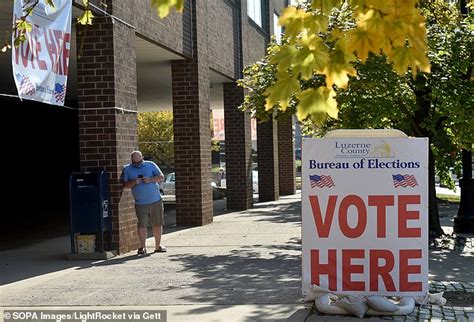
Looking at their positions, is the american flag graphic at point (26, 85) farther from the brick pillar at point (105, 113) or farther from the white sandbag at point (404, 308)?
the white sandbag at point (404, 308)

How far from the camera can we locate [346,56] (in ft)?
10.8

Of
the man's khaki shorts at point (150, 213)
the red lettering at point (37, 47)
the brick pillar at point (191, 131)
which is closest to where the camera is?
the red lettering at point (37, 47)

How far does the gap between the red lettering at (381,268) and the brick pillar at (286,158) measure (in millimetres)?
22499

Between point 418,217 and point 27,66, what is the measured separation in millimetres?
5113

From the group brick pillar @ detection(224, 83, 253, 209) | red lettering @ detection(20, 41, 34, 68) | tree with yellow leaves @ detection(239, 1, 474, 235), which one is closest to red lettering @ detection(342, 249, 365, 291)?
tree with yellow leaves @ detection(239, 1, 474, 235)

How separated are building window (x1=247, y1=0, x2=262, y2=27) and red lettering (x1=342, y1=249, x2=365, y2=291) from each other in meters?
16.5

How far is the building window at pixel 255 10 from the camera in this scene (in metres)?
22.7

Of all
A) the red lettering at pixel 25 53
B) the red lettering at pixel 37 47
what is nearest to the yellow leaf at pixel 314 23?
the red lettering at pixel 25 53

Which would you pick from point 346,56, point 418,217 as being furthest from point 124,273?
point 346,56

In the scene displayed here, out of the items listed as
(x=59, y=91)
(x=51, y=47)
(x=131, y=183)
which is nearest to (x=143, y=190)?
(x=131, y=183)

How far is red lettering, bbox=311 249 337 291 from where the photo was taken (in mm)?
6844

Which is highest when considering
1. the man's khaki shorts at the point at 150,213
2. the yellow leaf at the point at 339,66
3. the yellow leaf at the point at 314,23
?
the yellow leaf at the point at 314,23

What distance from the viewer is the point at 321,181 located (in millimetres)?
6883

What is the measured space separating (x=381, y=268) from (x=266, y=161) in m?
18.3
